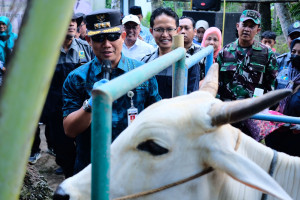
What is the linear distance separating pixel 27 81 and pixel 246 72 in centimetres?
410

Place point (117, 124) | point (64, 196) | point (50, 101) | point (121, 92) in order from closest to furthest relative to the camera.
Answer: point (121, 92) < point (64, 196) < point (117, 124) < point (50, 101)

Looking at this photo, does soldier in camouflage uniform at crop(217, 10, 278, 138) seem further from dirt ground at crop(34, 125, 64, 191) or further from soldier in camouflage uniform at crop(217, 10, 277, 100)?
dirt ground at crop(34, 125, 64, 191)

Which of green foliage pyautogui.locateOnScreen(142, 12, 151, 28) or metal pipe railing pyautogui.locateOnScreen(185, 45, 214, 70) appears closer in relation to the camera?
metal pipe railing pyautogui.locateOnScreen(185, 45, 214, 70)

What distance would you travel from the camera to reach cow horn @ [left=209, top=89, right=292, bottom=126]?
139cm

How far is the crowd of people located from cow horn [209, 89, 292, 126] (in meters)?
1.03

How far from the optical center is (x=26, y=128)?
1.99 feet

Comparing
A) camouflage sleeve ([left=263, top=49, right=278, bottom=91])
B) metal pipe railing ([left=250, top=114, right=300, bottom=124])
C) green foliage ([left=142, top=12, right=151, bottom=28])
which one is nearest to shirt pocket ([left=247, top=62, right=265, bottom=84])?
camouflage sleeve ([left=263, top=49, right=278, bottom=91])

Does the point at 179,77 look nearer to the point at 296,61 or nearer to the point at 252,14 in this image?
the point at 296,61

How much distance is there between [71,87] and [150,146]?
51.8 inches

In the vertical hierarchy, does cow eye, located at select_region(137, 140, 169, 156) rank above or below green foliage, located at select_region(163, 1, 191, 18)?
below

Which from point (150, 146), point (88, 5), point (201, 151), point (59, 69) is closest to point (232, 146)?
point (201, 151)

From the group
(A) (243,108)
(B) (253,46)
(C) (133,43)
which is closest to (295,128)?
(B) (253,46)

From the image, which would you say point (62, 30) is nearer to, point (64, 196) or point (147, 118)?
point (147, 118)

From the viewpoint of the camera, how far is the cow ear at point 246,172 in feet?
4.30
